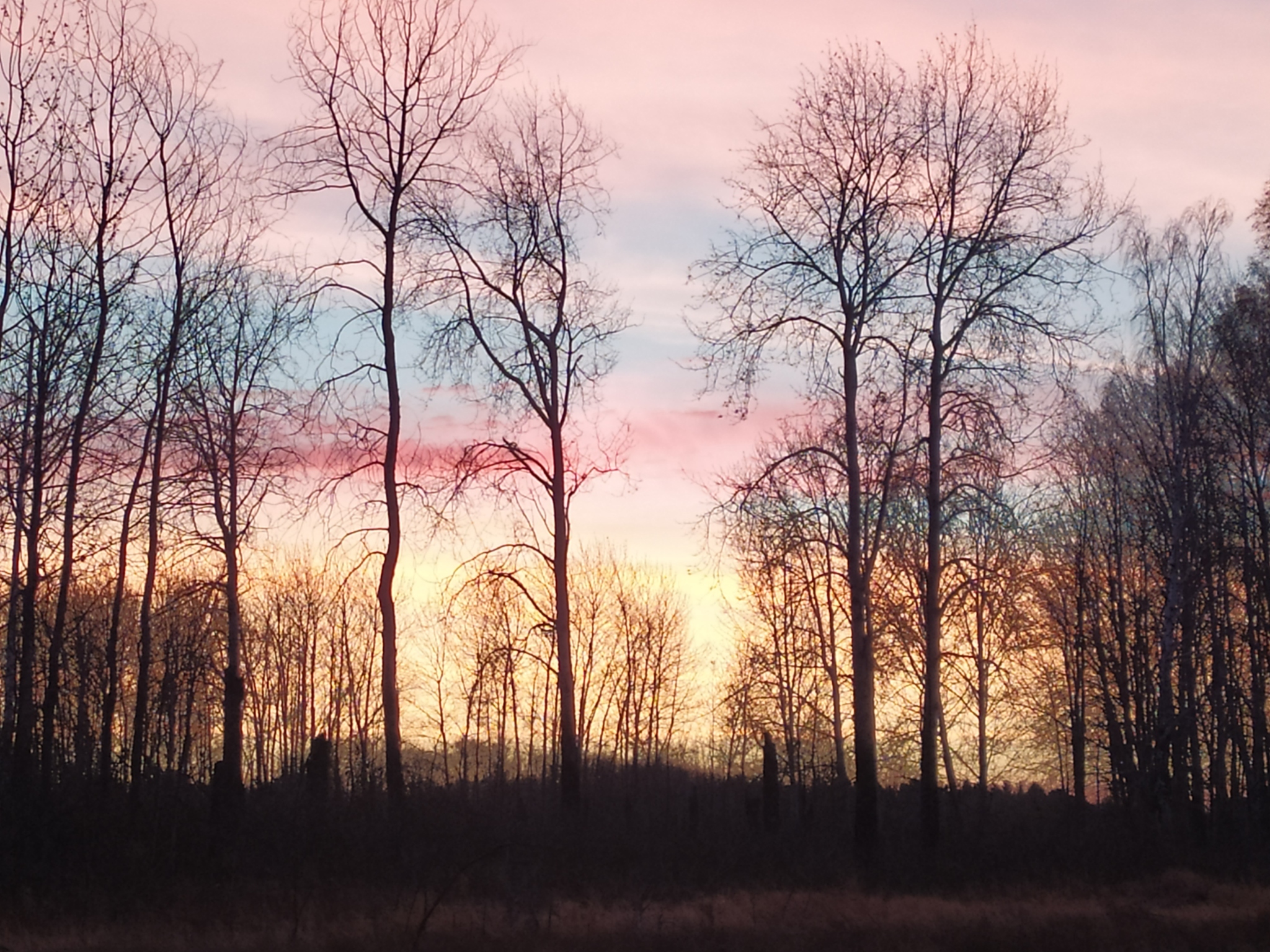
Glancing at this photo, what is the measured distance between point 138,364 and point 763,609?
27188 mm

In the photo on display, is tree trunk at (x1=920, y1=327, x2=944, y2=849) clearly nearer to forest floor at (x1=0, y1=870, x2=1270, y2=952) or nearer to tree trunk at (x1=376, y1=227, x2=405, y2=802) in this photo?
forest floor at (x1=0, y1=870, x2=1270, y2=952)

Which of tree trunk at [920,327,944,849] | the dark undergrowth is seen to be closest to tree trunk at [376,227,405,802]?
the dark undergrowth

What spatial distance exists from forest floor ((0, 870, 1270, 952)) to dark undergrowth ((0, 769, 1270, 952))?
5 centimetres

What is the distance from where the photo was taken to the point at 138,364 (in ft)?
72.1

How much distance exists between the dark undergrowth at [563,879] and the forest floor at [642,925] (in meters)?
0.05

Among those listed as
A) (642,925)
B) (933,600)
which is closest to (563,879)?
(642,925)

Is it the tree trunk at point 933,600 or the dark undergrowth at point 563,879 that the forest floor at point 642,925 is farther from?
the tree trunk at point 933,600

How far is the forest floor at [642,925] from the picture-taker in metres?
13.6

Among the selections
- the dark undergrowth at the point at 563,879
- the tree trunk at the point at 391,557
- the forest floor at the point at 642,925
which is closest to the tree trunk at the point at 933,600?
the dark undergrowth at the point at 563,879

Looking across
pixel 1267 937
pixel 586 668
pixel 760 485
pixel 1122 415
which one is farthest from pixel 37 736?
pixel 586 668

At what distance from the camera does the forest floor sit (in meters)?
13.6

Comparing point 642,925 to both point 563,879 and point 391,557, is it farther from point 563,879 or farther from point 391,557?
point 391,557

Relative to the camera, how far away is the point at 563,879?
19.2 m

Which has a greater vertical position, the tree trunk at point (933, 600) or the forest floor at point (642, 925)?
the tree trunk at point (933, 600)
